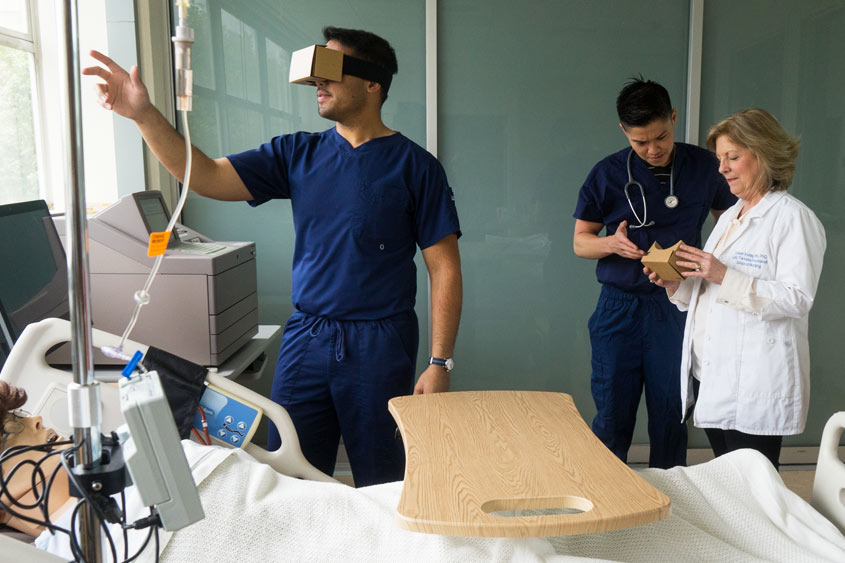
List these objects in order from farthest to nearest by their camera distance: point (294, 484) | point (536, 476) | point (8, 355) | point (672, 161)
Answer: point (672, 161) < point (8, 355) < point (294, 484) < point (536, 476)

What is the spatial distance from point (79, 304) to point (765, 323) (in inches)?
71.8

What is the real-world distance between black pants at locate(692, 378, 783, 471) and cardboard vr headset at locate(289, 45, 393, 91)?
1.43 metres

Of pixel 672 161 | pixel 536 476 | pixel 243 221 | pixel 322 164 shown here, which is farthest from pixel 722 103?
pixel 536 476

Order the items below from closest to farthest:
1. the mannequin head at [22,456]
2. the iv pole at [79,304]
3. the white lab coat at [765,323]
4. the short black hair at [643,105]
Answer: the iv pole at [79,304] < the mannequin head at [22,456] < the white lab coat at [765,323] < the short black hair at [643,105]

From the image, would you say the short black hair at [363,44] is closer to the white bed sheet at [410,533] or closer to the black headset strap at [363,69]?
the black headset strap at [363,69]

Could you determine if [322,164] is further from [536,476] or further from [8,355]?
[536,476]

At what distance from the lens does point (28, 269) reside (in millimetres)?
1962

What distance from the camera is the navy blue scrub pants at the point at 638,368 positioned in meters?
2.52

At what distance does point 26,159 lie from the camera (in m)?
2.88

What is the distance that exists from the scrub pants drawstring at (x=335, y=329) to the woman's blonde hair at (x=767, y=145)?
48.1 inches

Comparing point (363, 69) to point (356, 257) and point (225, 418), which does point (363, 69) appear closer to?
point (356, 257)

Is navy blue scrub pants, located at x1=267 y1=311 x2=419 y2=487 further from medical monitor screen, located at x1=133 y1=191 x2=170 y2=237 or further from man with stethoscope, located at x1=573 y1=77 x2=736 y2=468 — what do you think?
man with stethoscope, located at x1=573 y1=77 x2=736 y2=468

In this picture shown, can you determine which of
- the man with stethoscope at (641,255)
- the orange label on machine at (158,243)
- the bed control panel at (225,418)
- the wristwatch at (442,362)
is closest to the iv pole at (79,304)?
the orange label on machine at (158,243)

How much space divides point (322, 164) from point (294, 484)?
974 mm
